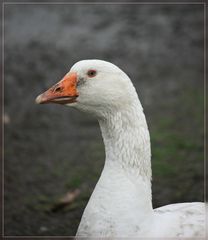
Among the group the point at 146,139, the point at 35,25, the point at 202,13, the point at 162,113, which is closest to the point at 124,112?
the point at 146,139

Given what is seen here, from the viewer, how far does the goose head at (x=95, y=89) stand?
3.73m

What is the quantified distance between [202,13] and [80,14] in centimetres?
232

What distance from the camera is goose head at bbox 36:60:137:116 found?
3.73 meters

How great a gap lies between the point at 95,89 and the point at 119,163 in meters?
0.49

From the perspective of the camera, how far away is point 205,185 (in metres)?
6.23

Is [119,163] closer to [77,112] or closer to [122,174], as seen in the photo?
[122,174]

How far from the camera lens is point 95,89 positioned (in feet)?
12.4

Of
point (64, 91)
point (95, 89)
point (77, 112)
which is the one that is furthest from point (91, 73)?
point (77, 112)

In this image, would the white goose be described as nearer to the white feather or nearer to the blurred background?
the white feather

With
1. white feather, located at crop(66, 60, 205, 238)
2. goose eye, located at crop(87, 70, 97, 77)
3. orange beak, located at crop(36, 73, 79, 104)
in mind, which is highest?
goose eye, located at crop(87, 70, 97, 77)

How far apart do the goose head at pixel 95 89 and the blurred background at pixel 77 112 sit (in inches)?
77.8

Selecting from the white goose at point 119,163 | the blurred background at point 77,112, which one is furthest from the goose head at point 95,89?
the blurred background at point 77,112

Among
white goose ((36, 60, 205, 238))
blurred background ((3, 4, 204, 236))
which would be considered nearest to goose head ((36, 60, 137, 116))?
white goose ((36, 60, 205, 238))

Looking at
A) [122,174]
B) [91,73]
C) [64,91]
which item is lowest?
[122,174]
